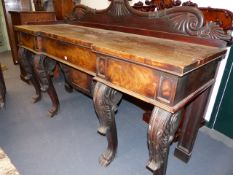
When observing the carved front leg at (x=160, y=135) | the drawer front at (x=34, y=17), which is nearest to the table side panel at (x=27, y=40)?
the drawer front at (x=34, y=17)

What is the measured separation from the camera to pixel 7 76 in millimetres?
2748

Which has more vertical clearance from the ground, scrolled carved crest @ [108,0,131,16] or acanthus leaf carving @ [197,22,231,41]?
scrolled carved crest @ [108,0,131,16]

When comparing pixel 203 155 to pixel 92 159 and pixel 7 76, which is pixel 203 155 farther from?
pixel 7 76

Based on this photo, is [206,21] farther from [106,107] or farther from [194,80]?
[106,107]

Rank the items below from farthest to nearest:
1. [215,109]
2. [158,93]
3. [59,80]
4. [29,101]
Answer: [59,80] < [29,101] < [215,109] < [158,93]

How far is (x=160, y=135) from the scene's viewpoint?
83 centimetres

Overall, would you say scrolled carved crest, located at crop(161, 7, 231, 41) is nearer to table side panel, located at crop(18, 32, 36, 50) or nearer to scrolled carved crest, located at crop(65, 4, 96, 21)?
scrolled carved crest, located at crop(65, 4, 96, 21)

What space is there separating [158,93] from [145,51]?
8.2 inches

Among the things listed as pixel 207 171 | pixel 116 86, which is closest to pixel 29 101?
pixel 116 86

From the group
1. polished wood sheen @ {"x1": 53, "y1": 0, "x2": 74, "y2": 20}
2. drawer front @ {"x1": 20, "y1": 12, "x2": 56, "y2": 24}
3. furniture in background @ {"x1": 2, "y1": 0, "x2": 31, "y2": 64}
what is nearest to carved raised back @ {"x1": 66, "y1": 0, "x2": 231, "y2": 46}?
polished wood sheen @ {"x1": 53, "y1": 0, "x2": 74, "y2": 20}

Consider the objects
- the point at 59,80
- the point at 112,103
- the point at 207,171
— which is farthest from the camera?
the point at 59,80

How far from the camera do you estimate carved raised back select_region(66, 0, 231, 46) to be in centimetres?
101

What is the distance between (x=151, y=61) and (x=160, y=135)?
1.08ft

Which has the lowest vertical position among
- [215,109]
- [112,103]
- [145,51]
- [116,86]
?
[215,109]
